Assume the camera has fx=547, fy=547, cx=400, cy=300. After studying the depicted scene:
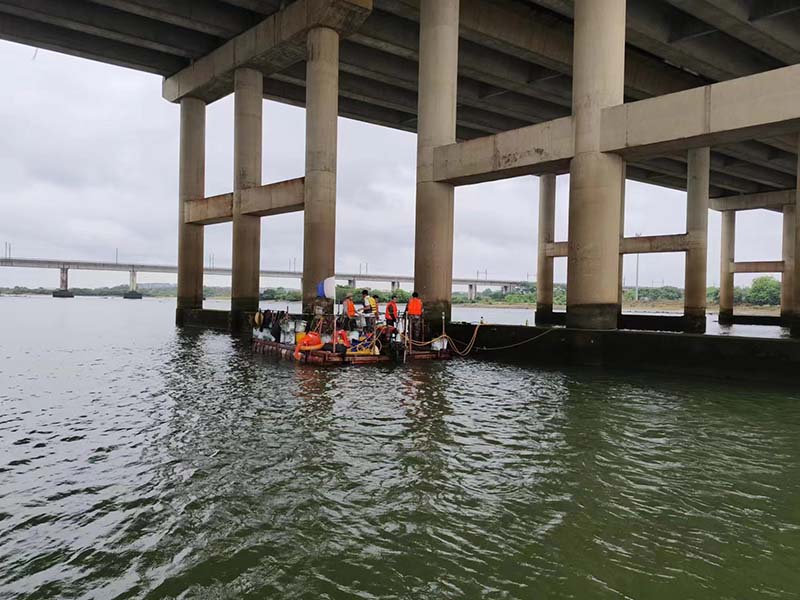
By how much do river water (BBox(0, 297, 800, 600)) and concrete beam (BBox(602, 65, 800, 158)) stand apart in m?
7.67

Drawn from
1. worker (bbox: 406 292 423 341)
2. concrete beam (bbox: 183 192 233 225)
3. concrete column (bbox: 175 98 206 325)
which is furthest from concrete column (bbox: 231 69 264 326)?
worker (bbox: 406 292 423 341)

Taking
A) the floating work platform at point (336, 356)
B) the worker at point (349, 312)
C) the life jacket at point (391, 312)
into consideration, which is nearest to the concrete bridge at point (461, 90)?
the life jacket at point (391, 312)

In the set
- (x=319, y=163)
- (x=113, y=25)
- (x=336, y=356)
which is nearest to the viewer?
(x=336, y=356)

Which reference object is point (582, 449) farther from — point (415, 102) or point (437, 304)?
point (415, 102)

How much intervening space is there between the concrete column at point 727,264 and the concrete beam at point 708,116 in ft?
141

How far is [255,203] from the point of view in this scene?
29000mm

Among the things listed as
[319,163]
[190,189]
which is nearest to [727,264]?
[319,163]

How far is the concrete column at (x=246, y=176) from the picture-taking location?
29438 mm

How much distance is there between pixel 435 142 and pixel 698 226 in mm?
24931

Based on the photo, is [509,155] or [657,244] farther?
[657,244]

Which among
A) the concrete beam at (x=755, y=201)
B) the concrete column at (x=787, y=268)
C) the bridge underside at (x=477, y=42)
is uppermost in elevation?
the bridge underside at (x=477, y=42)

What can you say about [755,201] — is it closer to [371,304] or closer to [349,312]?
[371,304]

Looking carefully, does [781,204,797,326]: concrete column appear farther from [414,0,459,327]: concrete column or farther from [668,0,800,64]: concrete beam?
[414,0,459,327]: concrete column

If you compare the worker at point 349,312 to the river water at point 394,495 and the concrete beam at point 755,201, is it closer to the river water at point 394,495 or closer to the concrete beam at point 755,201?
the river water at point 394,495
